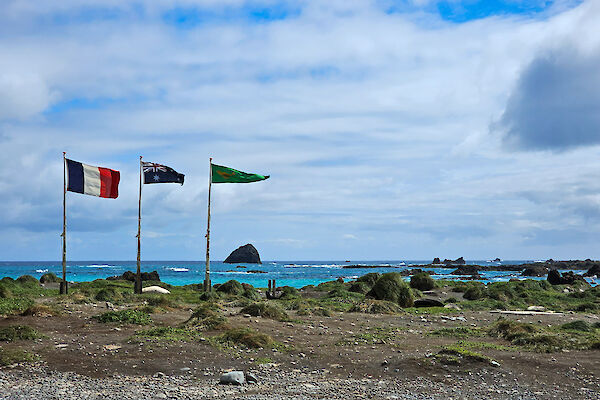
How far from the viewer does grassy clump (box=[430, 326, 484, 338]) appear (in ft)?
60.4

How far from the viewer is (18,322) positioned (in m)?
17.3

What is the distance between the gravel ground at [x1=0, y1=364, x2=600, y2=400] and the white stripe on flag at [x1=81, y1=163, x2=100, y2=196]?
20.3 metres

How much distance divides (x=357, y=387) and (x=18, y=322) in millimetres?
11758

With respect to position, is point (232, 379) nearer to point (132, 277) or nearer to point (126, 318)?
point (126, 318)

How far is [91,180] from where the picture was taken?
102 ft

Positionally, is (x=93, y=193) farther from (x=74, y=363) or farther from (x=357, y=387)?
(x=357, y=387)

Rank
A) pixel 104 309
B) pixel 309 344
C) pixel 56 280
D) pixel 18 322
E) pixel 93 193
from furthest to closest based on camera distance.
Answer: pixel 56 280 < pixel 93 193 < pixel 104 309 < pixel 18 322 < pixel 309 344

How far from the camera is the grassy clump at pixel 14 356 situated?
1226 cm

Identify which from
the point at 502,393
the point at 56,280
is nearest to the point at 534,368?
the point at 502,393

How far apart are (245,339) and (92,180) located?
19.9m

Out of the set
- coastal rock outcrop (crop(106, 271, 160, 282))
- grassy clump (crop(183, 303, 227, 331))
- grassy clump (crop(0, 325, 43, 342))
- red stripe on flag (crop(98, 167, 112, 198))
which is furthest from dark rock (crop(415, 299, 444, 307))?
coastal rock outcrop (crop(106, 271, 160, 282))

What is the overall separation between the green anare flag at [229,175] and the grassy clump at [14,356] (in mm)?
20897

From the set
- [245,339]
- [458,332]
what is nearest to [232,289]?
[458,332]

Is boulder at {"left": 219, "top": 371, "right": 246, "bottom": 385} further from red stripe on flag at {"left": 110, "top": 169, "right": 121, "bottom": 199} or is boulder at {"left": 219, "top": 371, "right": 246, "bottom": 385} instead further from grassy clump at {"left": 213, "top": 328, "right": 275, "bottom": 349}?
red stripe on flag at {"left": 110, "top": 169, "right": 121, "bottom": 199}
